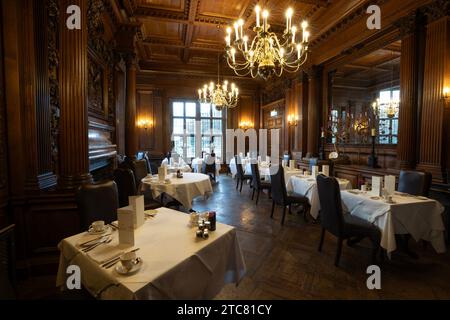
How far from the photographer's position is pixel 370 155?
524 centimetres

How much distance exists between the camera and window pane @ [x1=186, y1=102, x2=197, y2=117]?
10406 millimetres

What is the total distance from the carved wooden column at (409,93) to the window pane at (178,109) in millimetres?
7798

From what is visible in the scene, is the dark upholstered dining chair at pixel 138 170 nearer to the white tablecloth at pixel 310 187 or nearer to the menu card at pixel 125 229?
the white tablecloth at pixel 310 187

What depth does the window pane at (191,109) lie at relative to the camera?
34.1 feet

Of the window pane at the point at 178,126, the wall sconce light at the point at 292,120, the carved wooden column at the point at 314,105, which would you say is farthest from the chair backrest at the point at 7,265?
the window pane at the point at 178,126

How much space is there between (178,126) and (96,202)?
27.2 ft

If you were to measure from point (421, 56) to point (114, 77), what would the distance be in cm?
626

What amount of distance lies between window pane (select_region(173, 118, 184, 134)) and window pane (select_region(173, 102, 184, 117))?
21 cm

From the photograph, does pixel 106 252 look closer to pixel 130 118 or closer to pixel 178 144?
pixel 130 118

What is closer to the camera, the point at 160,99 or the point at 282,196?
the point at 282,196

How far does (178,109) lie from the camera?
10.3 meters

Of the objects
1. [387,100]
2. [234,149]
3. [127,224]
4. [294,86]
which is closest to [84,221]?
[127,224]

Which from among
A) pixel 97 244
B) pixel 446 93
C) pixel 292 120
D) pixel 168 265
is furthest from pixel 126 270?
pixel 292 120

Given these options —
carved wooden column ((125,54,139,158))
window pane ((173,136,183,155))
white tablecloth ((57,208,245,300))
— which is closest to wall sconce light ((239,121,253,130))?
window pane ((173,136,183,155))
